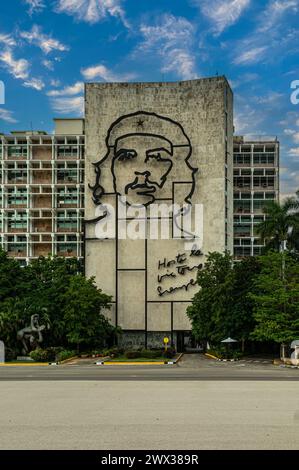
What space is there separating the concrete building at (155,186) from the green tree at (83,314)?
26.7ft

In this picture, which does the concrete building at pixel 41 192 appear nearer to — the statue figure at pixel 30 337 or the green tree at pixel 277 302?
the statue figure at pixel 30 337

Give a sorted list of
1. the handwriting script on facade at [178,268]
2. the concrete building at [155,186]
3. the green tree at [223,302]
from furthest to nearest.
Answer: the concrete building at [155,186] < the handwriting script on facade at [178,268] < the green tree at [223,302]

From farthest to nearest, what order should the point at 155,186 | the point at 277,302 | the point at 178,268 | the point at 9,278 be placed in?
the point at 155,186 < the point at 178,268 < the point at 9,278 < the point at 277,302

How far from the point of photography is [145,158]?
7481 cm

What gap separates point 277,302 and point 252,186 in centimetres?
5365

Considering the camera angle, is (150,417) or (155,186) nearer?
(150,417)

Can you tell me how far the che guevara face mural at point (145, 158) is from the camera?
74.1 m

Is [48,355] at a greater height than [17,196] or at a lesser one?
lesser

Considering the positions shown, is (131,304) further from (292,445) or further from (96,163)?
(292,445)

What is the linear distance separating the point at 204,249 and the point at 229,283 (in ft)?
47.8

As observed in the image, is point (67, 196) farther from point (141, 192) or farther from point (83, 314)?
point (83, 314)

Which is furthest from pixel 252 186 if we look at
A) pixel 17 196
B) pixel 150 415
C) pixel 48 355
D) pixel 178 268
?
pixel 150 415

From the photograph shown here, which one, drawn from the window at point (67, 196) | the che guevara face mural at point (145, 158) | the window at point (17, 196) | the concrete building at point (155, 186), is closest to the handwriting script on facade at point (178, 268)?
the concrete building at point (155, 186)

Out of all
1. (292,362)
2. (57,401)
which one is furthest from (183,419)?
(292,362)
